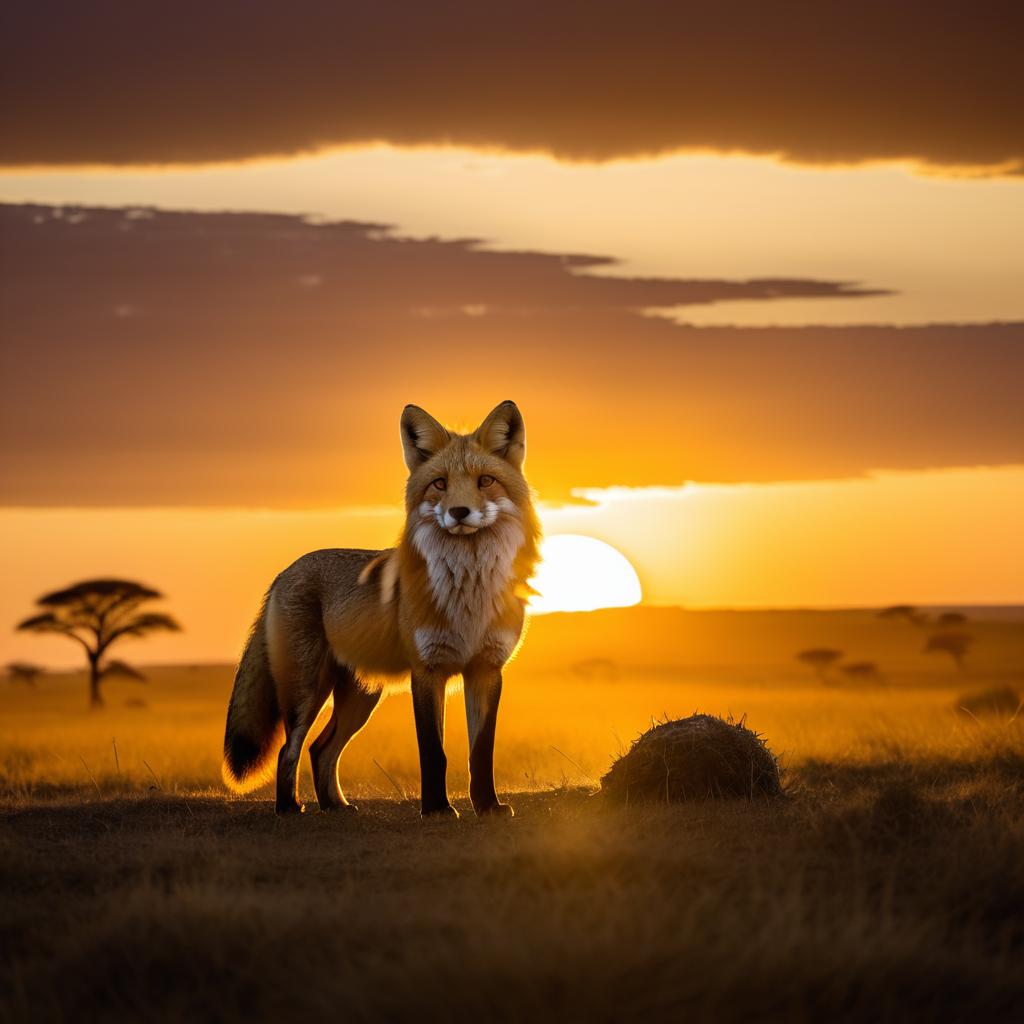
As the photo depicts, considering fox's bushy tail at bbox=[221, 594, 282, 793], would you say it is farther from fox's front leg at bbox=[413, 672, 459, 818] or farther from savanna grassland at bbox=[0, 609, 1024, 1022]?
fox's front leg at bbox=[413, 672, 459, 818]

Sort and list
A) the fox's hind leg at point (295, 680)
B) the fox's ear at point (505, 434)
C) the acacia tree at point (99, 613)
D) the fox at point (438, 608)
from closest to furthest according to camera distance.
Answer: the fox at point (438, 608), the fox's ear at point (505, 434), the fox's hind leg at point (295, 680), the acacia tree at point (99, 613)

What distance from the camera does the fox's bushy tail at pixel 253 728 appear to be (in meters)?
11.6

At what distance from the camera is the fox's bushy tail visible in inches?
456

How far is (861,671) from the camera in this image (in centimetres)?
5341

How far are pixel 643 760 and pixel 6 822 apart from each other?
4715mm

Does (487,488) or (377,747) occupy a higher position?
(487,488)

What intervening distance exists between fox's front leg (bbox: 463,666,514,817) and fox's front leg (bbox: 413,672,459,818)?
214 millimetres

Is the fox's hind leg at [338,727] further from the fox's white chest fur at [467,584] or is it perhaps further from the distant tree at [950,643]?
the distant tree at [950,643]

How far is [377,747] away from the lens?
21.6 metres

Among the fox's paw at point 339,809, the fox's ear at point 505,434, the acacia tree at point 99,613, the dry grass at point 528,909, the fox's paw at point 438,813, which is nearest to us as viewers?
the dry grass at point 528,909

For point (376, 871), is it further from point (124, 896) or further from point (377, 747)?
point (377, 747)

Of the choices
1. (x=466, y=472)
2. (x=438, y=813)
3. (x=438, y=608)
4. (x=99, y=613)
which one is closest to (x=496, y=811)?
(x=438, y=813)

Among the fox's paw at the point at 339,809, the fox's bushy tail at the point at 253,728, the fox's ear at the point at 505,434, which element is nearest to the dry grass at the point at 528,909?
the fox's paw at the point at 339,809

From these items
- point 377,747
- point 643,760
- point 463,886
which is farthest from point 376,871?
point 377,747
